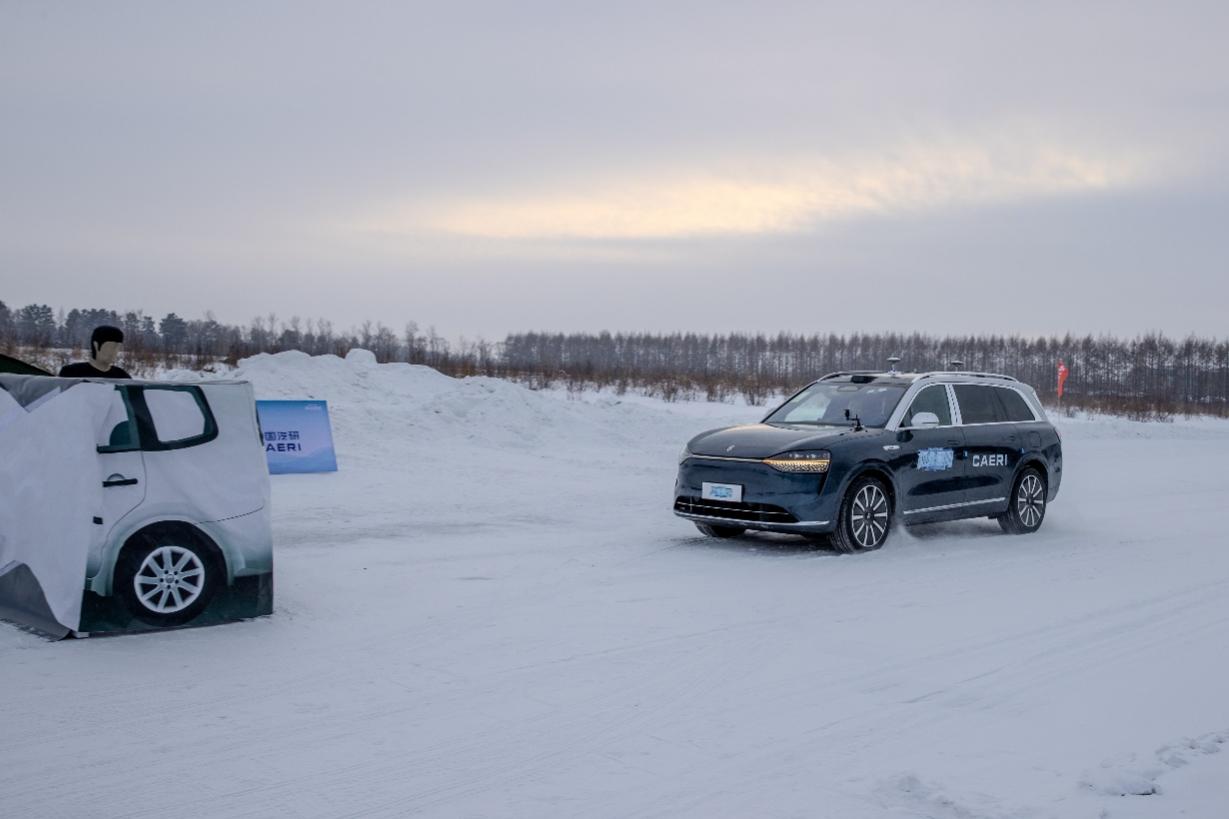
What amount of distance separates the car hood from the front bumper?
0.15m

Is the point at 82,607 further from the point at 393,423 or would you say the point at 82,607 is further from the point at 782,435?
the point at 393,423

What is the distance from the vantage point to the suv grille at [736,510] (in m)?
10.2

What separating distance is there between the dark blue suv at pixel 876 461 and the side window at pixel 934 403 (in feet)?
0.04

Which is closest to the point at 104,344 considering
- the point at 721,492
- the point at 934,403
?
the point at 721,492

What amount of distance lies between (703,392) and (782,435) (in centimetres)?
3578

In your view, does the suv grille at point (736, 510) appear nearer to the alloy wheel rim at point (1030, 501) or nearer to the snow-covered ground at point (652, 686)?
the snow-covered ground at point (652, 686)

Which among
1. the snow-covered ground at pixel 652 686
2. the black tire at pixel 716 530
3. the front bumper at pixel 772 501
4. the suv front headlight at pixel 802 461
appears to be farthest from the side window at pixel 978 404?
the black tire at pixel 716 530

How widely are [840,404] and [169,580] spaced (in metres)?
7.09

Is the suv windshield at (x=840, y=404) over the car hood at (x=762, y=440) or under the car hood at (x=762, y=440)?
over

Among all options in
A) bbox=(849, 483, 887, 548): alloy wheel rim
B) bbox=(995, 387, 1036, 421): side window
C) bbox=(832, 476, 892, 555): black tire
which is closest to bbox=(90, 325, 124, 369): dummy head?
bbox=(832, 476, 892, 555): black tire

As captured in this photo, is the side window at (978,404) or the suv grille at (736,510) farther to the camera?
the side window at (978,404)

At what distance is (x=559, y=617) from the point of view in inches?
302

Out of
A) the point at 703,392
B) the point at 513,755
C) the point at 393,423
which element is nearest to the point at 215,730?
the point at 513,755

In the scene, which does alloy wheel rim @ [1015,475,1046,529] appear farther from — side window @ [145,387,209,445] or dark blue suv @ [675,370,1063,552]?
side window @ [145,387,209,445]
